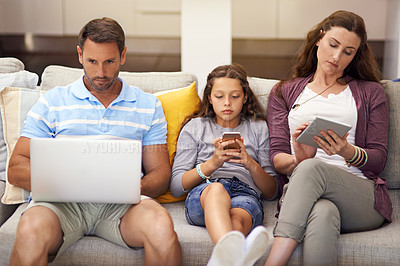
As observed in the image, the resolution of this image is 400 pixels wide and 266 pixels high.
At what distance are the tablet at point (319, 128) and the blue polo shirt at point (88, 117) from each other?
0.57 meters

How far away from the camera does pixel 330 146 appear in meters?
1.73

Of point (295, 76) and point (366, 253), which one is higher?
point (295, 76)

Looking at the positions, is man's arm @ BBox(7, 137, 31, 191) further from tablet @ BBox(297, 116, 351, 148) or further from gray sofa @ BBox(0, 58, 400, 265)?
tablet @ BBox(297, 116, 351, 148)

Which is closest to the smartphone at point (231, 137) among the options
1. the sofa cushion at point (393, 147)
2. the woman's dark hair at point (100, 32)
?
the woman's dark hair at point (100, 32)

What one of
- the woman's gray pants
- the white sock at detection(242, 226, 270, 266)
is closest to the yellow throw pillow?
the woman's gray pants

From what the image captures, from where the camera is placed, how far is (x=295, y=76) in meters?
2.16

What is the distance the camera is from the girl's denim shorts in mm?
1785

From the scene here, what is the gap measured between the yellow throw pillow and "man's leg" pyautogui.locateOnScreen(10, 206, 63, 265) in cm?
63

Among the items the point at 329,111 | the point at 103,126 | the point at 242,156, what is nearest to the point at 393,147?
the point at 329,111

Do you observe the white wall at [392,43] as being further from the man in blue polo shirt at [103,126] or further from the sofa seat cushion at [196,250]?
the man in blue polo shirt at [103,126]

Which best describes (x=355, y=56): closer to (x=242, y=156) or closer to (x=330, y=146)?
(x=330, y=146)

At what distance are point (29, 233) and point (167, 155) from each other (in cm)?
63

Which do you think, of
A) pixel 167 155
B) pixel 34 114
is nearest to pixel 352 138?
pixel 167 155

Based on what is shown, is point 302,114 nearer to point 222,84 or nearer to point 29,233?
point 222,84
